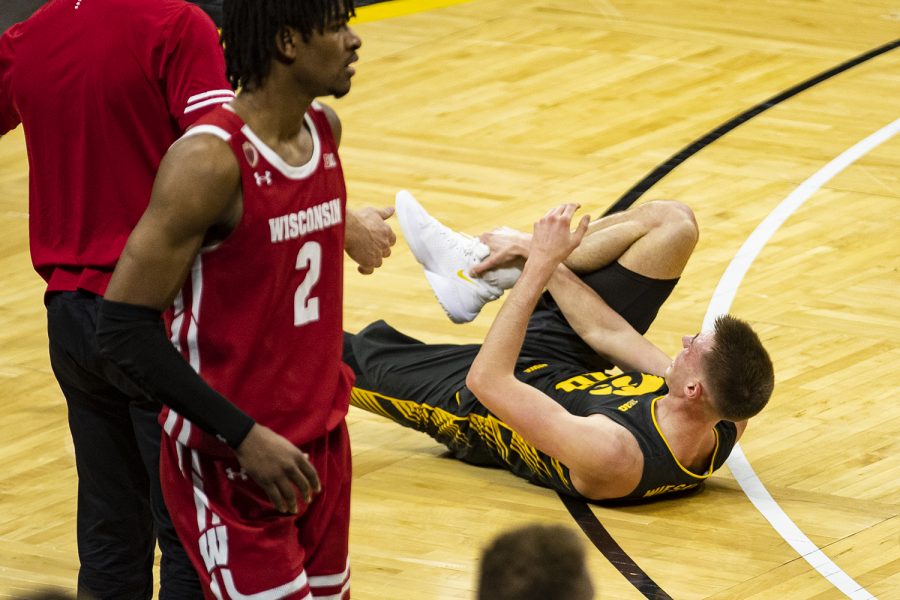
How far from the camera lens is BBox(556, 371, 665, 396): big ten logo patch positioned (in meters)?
4.63

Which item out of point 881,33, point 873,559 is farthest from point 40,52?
point 881,33

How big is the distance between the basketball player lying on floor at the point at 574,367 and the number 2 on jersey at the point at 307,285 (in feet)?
5.27

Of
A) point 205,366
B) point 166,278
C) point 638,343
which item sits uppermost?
point 166,278

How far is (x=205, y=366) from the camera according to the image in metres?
2.63

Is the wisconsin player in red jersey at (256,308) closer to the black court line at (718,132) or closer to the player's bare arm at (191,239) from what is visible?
the player's bare arm at (191,239)

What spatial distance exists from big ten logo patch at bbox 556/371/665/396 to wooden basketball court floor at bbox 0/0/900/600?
1.08 feet

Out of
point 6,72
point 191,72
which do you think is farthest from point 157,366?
point 6,72

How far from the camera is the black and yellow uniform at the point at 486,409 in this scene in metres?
4.52

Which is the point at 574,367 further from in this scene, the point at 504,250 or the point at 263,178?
the point at 263,178

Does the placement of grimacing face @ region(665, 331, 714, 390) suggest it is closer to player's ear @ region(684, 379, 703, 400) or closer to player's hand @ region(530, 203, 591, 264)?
player's ear @ region(684, 379, 703, 400)

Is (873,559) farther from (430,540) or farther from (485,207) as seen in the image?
(485,207)

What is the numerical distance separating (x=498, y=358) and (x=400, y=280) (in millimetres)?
2110

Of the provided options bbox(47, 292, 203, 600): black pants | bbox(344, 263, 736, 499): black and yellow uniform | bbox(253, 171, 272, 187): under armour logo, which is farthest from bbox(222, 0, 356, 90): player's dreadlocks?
bbox(344, 263, 736, 499): black and yellow uniform

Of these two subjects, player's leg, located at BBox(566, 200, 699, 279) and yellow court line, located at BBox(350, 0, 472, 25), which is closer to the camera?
player's leg, located at BBox(566, 200, 699, 279)
